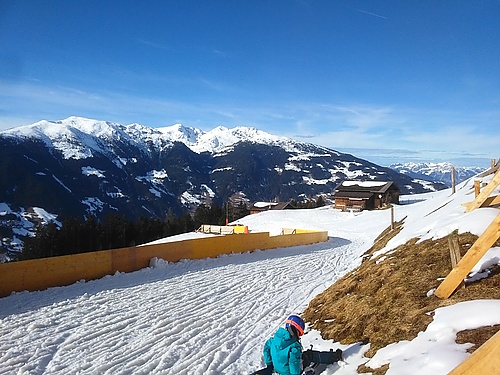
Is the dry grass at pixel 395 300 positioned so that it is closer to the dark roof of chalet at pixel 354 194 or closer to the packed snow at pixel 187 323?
the packed snow at pixel 187 323

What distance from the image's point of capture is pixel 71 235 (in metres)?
45.8

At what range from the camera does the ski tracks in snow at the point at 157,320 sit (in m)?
7.02

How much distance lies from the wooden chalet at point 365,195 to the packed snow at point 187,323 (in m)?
45.4

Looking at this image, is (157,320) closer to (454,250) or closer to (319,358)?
(319,358)

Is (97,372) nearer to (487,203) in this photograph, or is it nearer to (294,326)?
(294,326)

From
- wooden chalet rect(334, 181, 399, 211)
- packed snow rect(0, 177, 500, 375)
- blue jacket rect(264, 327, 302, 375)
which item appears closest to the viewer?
packed snow rect(0, 177, 500, 375)

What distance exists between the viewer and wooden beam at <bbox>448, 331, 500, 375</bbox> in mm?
2158

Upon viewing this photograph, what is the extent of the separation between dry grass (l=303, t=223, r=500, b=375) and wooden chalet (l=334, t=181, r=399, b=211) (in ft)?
163

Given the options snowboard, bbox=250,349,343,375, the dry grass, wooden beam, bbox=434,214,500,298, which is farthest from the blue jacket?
wooden beam, bbox=434,214,500,298

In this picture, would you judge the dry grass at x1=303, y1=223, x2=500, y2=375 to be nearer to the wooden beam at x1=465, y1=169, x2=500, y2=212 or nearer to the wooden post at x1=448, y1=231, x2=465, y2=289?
the wooden post at x1=448, y1=231, x2=465, y2=289

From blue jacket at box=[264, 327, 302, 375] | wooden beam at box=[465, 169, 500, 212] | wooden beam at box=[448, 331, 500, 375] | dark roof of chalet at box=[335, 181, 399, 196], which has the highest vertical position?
dark roof of chalet at box=[335, 181, 399, 196]

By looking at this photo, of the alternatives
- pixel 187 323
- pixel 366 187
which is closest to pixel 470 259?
pixel 187 323

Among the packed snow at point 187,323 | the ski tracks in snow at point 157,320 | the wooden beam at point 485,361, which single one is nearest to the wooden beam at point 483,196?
the packed snow at point 187,323

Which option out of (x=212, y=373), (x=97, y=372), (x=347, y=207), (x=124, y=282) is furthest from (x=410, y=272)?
(x=347, y=207)
